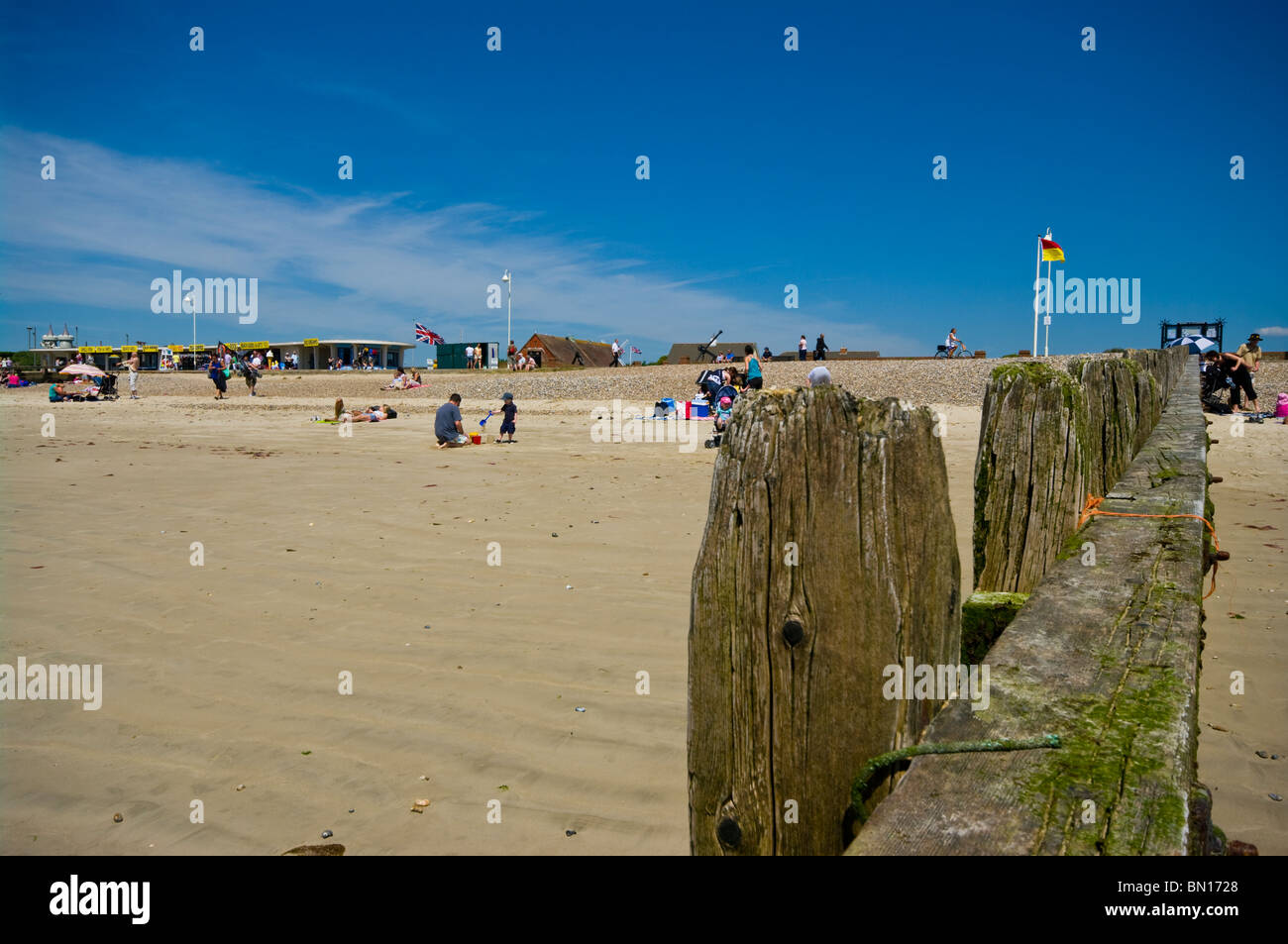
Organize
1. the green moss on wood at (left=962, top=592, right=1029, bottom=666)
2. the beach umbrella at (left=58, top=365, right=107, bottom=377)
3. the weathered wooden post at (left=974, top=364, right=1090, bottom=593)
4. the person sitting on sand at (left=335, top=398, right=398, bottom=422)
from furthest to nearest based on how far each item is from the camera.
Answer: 1. the beach umbrella at (left=58, top=365, right=107, bottom=377)
2. the person sitting on sand at (left=335, top=398, right=398, bottom=422)
3. the weathered wooden post at (left=974, top=364, right=1090, bottom=593)
4. the green moss on wood at (left=962, top=592, right=1029, bottom=666)

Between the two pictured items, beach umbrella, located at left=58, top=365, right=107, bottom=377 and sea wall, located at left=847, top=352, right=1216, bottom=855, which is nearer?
sea wall, located at left=847, top=352, right=1216, bottom=855

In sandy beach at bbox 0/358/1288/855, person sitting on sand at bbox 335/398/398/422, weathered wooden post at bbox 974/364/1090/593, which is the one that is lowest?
sandy beach at bbox 0/358/1288/855

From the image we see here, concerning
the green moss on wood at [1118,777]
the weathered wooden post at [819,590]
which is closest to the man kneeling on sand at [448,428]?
the weathered wooden post at [819,590]

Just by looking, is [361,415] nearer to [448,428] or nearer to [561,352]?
[448,428]

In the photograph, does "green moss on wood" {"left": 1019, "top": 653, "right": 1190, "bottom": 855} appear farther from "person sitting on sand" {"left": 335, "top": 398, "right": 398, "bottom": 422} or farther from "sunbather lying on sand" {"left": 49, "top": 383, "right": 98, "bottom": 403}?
"sunbather lying on sand" {"left": 49, "top": 383, "right": 98, "bottom": 403}

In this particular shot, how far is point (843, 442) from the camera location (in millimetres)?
1406

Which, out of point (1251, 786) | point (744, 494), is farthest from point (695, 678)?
point (1251, 786)

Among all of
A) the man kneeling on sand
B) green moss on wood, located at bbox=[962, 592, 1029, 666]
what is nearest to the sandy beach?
green moss on wood, located at bbox=[962, 592, 1029, 666]

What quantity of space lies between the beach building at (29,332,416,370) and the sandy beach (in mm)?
62408

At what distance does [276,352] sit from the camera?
249ft

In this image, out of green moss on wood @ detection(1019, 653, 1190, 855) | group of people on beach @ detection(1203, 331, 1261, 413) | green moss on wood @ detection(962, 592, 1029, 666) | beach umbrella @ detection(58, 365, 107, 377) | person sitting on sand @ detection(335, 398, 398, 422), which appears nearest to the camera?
green moss on wood @ detection(1019, 653, 1190, 855)

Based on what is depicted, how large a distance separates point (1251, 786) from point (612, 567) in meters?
4.41

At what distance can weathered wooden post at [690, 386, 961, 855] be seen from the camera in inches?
55.2

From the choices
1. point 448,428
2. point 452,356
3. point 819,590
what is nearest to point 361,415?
point 448,428
